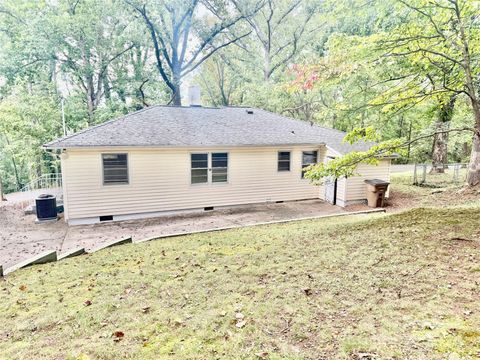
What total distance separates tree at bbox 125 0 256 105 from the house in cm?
679

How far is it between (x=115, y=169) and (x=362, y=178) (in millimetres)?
9651

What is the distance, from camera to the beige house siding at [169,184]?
10.4 meters

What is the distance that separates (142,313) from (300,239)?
11.5ft

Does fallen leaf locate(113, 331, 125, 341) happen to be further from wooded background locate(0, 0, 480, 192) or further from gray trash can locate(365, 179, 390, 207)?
gray trash can locate(365, 179, 390, 207)

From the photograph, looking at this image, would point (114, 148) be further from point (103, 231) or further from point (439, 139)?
point (439, 139)

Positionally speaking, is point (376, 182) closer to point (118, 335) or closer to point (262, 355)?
point (262, 355)

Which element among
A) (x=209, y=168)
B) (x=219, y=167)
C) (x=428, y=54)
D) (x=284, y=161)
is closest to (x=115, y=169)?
(x=209, y=168)

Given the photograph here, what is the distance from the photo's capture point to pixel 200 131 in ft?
40.6

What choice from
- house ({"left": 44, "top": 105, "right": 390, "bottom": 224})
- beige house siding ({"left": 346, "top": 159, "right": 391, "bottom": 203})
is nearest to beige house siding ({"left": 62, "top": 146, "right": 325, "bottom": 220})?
house ({"left": 44, "top": 105, "right": 390, "bottom": 224})

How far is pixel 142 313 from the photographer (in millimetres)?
3289

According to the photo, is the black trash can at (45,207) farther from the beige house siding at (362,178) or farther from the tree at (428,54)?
the beige house siding at (362,178)

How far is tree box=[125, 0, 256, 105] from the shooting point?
1750cm

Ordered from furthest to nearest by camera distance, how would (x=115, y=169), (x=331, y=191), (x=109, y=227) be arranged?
(x=331, y=191), (x=115, y=169), (x=109, y=227)

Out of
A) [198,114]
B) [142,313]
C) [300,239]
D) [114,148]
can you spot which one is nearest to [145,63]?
[198,114]
